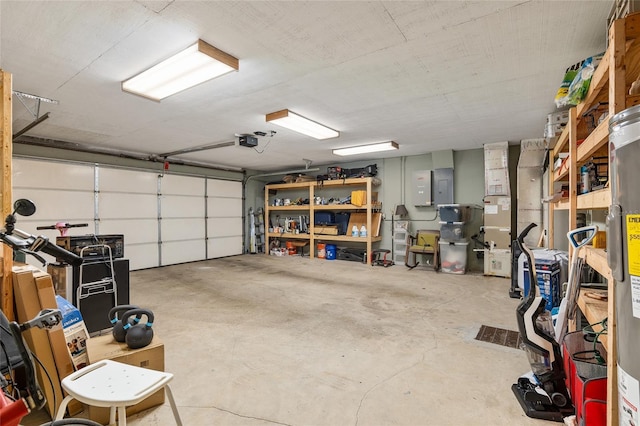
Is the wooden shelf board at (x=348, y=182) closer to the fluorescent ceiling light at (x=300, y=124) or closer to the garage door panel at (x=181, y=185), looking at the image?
the fluorescent ceiling light at (x=300, y=124)

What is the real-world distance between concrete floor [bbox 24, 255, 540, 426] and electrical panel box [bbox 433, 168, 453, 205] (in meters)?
2.09

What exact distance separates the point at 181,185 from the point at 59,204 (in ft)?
8.06

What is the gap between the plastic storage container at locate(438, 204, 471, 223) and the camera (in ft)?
19.5

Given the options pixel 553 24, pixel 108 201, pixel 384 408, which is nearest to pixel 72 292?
pixel 384 408

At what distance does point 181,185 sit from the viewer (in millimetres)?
7500

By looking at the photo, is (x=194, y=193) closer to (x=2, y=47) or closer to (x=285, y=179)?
(x=285, y=179)

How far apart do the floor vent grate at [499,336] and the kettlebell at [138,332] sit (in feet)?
9.55

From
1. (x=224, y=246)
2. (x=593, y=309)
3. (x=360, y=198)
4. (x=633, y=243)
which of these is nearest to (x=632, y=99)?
(x=633, y=243)

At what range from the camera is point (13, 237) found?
132 centimetres

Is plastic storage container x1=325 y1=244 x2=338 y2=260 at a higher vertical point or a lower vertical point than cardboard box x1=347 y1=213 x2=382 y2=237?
lower

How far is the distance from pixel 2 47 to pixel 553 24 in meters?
4.14

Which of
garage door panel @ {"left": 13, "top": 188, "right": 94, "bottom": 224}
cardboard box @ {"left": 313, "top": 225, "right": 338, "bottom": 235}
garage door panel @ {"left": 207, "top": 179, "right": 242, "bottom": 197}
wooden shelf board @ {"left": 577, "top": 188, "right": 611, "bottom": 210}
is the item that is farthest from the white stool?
garage door panel @ {"left": 207, "top": 179, "right": 242, "bottom": 197}

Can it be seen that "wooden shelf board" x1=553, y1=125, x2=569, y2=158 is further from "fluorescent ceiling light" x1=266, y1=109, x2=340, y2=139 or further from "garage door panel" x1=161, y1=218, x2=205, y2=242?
"garage door panel" x1=161, y1=218, x2=205, y2=242

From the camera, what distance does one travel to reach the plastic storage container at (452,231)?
5.96 m
